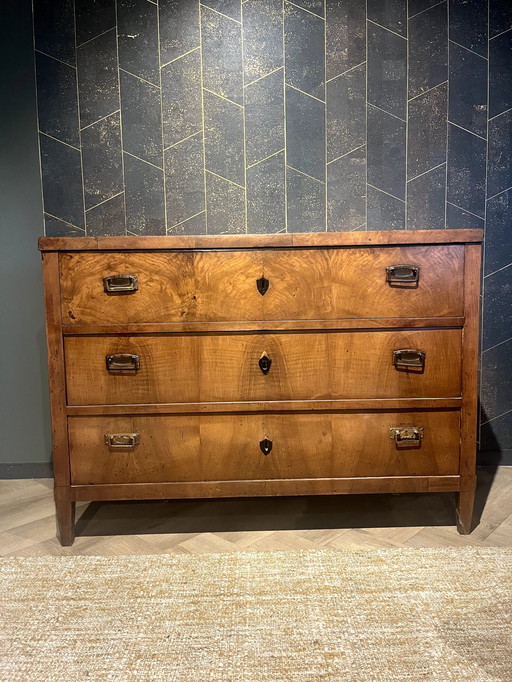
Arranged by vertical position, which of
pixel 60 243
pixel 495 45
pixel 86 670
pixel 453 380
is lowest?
pixel 86 670

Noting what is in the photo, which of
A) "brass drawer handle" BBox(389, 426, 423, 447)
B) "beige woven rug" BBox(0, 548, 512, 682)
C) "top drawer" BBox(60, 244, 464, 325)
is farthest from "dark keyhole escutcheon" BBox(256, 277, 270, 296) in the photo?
"beige woven rug" BBox(0, 548, 512, 682)

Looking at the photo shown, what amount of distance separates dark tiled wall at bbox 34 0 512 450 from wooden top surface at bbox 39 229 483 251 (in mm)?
727

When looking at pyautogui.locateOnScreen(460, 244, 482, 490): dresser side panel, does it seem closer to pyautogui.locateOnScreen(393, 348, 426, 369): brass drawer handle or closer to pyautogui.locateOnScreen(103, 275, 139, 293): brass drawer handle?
pyautogui.locateOnScreen(393, 348, 426, 369): brass drawer handle

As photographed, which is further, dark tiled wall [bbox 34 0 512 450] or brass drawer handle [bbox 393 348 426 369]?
dark tiled wall [bbox 34 0 512 450]

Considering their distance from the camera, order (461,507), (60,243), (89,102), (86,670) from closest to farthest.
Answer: (86,670), (60,243), (461,507), (89,102)

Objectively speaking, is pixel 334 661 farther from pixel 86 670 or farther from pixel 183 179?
pixel 183 179

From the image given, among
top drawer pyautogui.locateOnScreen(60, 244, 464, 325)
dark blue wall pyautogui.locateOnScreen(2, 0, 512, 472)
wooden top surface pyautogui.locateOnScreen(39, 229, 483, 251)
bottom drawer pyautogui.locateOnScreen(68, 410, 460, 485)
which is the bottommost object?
bottom drawer pyautogui.locateOnScreen(68, 410, 460, 485)

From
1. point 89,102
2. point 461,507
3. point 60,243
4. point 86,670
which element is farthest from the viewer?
point 89,102

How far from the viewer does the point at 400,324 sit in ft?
6.61

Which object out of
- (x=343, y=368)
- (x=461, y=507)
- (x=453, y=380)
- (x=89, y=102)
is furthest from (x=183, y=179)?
(x=461, y=507)

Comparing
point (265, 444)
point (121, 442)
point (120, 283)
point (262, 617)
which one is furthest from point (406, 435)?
point (120, 283)

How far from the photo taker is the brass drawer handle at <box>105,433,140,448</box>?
2.04 m

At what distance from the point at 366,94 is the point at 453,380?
1.42m

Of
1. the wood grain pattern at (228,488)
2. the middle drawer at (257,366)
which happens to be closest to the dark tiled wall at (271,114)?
the middle drawer at (257,366)
